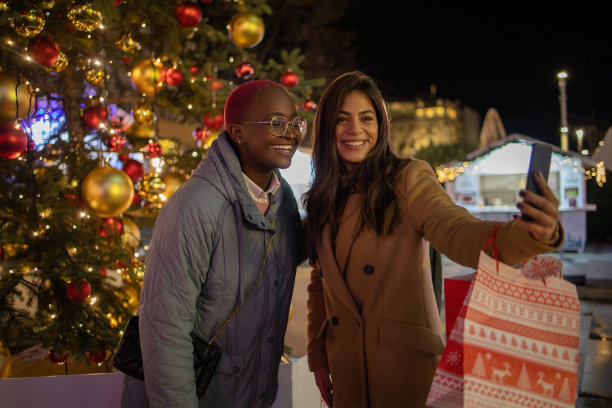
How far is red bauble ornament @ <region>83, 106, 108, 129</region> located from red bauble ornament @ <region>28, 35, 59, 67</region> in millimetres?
860

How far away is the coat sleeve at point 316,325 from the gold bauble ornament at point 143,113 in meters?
2.73

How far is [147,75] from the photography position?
13.9 ft

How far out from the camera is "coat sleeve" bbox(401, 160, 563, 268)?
4.78 feet

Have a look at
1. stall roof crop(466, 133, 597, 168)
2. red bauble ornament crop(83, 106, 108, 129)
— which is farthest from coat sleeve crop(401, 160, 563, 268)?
stall roof crop(466, 133, 597, 168)

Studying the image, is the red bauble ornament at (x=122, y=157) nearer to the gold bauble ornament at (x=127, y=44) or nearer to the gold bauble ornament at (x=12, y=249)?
the gold bauble ornament at (x=127, y=44)

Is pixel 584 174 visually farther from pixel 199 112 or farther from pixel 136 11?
pixel 136 11

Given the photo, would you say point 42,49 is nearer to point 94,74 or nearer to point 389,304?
point 94,74

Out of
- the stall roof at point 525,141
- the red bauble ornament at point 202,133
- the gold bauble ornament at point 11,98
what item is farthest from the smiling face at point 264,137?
the stall roof at point 525,141

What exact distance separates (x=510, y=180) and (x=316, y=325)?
15259 millimetres

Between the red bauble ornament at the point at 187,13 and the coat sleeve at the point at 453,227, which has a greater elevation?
the red bauble ornament at the point at 187,13

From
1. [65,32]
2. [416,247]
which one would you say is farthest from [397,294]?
[65,32]

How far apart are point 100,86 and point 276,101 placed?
2.48m

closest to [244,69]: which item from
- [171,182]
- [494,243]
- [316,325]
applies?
[171,182]

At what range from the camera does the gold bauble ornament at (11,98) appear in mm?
3098
